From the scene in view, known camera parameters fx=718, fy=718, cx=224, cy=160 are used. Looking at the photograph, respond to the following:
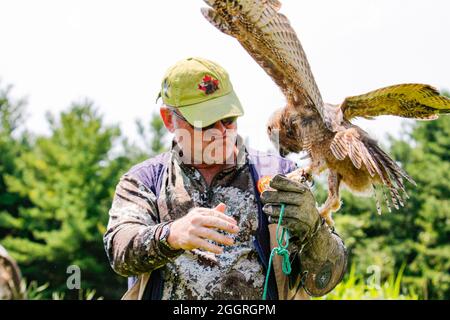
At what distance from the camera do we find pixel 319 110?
329 cm

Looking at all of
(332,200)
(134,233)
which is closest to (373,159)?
(332,200)

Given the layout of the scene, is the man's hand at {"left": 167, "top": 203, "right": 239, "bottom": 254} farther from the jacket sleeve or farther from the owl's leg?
the owl's leg

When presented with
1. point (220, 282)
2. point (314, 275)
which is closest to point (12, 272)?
point (220, 282)

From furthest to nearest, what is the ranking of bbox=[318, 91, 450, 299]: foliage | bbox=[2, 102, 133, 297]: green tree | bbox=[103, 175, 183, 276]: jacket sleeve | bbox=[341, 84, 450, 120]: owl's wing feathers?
bbox=[2, 102, 133, 297]: green tree < bbox=[318, 91, 450, 299]: foliage < bbox=[341, 84, 450, 120]: owl's wing feathers < bbox=[103, 175, 183, 276]: jacket sleeve

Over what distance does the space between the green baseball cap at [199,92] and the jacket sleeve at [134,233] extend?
373 millimetres

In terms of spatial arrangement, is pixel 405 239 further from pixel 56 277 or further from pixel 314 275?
pixel 314 275

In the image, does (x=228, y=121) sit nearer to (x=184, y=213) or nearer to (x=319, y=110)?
(x=184, y=213)

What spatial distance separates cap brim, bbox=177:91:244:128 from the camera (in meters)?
2.88

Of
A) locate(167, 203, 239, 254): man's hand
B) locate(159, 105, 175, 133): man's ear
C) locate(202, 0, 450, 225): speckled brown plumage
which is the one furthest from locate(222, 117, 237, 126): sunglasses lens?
locate(167, 203, 239, 254): man's hand

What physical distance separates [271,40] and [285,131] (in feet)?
1.77

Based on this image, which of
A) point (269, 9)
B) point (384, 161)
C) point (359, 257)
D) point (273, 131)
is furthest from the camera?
point (359, 257)

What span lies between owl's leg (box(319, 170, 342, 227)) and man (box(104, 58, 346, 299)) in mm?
247

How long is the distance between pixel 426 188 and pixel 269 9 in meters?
20.5
